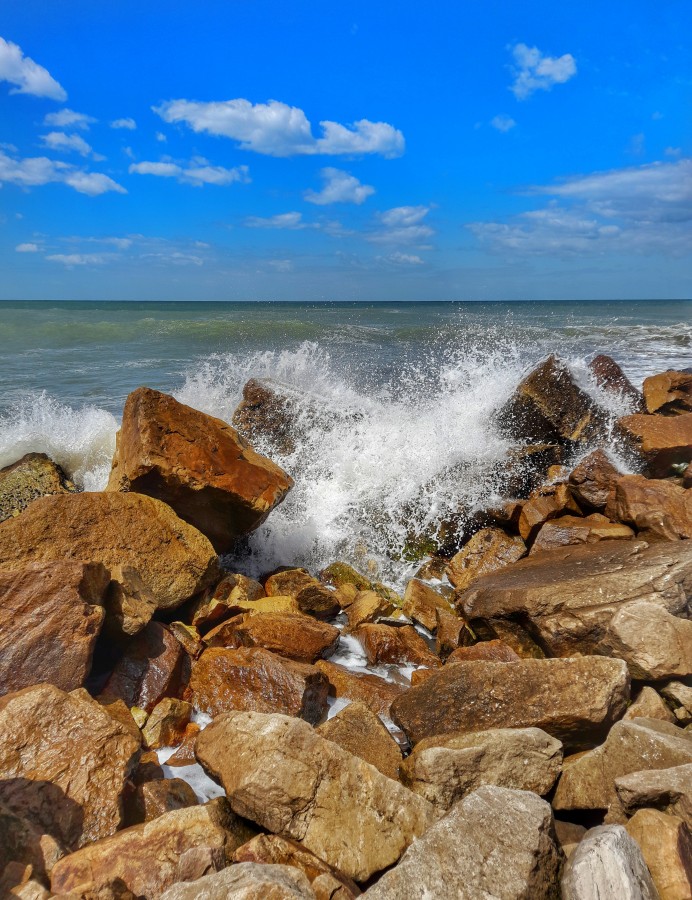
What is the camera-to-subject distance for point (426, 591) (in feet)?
15.7

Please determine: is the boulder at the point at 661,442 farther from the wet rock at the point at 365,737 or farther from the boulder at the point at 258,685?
the wet rock at the point at 365,737

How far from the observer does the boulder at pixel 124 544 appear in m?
3.68

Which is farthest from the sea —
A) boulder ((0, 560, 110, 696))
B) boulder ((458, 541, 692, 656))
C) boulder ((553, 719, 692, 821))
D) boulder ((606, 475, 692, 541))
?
boulder ((553, 719, 692, 821))

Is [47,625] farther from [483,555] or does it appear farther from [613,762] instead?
[483,555]

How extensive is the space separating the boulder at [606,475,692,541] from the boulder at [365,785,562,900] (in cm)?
321

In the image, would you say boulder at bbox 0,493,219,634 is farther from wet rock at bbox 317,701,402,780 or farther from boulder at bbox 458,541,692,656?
boulder at bbox 458,541,692,656

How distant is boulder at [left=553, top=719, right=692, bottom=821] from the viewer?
2369 mm

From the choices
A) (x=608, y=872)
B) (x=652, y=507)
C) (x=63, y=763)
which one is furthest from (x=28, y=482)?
(x=608, y=872)

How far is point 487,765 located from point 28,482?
5189 mm

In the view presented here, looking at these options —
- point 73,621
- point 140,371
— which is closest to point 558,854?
point 73,621

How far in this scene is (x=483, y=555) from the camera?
5.32m

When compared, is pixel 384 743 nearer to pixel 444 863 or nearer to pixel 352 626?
pixel 444 863

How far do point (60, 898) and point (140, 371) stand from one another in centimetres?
1437

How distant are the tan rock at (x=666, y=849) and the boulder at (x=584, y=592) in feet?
4.83
